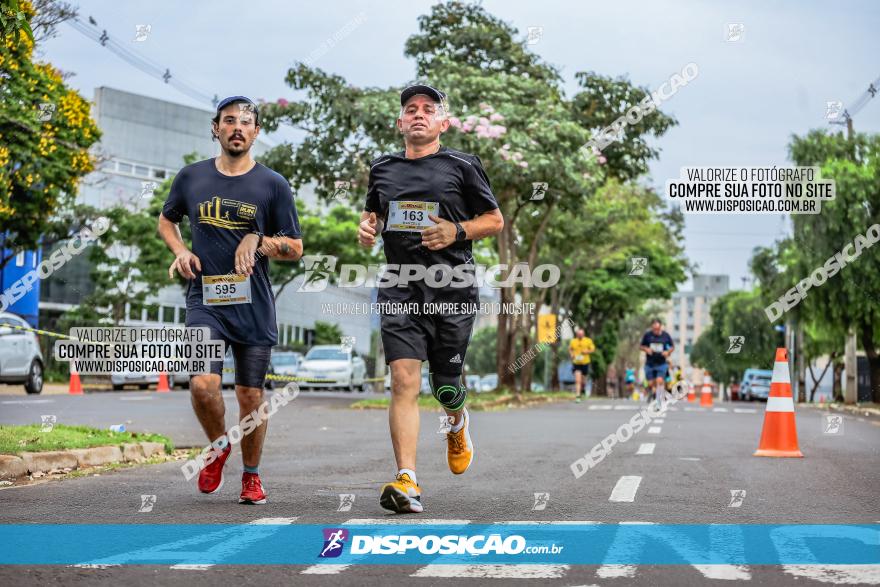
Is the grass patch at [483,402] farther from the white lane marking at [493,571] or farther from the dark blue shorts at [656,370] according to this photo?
the white lane marking at [493,571]

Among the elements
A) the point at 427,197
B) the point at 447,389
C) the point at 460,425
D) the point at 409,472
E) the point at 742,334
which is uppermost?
the point at 742,334

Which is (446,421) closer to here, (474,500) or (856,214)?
(474,500)

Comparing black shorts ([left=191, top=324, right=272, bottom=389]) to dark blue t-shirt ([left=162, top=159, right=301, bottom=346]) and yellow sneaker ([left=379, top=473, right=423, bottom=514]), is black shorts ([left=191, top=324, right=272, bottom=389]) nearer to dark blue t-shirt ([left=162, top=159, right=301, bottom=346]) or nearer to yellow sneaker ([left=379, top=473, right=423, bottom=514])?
dark blue t-shirt ([left=162, top=159, right=301, bottom=346])

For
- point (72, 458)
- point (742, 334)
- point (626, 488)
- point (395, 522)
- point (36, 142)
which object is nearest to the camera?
point (395, 522)

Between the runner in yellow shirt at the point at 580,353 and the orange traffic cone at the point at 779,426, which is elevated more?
the runner in yellow shirt at the point at 580,353

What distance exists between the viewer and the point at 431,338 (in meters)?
7.05

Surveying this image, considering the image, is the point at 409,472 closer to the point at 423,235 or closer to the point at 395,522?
the point at 395,522

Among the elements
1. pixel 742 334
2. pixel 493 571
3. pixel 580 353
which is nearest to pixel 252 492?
pixel 493 571

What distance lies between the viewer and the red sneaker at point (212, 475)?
24.5 ft

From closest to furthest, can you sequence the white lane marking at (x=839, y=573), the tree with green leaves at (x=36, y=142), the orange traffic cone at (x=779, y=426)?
the white lane marking at (x=839, y=573)
the orange traffic cone at (x=779, y=426)
the tree with green leaves at (x=36, y=142)

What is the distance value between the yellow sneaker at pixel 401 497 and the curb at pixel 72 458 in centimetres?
339

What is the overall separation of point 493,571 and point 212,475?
3.02 m

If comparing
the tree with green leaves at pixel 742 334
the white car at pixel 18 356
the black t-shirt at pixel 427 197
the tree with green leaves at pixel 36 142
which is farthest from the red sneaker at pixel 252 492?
the tree with green leaves at pixel 742 334

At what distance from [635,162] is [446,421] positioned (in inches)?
951
